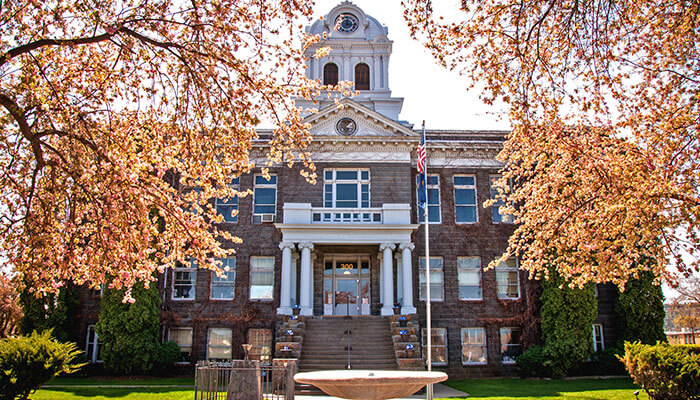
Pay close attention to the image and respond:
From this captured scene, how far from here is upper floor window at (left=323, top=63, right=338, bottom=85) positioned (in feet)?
116

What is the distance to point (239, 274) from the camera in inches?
1029

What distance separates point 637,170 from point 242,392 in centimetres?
902

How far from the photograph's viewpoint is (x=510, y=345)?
25.8 meters

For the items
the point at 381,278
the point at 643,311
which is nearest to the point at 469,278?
the point at 381,278

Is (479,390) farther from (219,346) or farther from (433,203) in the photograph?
(219,346)

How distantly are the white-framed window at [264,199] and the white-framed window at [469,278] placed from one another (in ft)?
28.8

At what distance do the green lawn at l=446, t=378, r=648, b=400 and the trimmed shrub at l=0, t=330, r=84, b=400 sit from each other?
1071cm

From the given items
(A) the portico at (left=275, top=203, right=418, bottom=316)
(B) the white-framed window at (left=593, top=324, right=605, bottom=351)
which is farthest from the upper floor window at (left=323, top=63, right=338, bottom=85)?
(B) the white-framed window at (left=593, top=324, right=605, bottom=351)

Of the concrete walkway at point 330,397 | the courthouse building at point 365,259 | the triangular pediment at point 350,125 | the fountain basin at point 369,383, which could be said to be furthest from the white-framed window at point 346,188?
the fountain basin at point 369,383

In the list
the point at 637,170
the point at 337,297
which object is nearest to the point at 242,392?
the point at 637,170

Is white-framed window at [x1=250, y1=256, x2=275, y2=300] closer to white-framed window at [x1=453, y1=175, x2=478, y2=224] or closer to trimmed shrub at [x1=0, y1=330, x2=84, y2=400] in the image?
white-framed window at [x1=453, y1=175, x2=478, y2=224]

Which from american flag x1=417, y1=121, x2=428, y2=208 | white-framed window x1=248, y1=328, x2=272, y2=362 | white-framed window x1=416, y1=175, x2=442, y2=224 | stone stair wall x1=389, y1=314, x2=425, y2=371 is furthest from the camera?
white-framed window x1=416, y1=175, x2=442, y2=224

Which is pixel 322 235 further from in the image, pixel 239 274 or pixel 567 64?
pixel 567 64

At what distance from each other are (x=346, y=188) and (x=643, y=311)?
13406 millimetres
